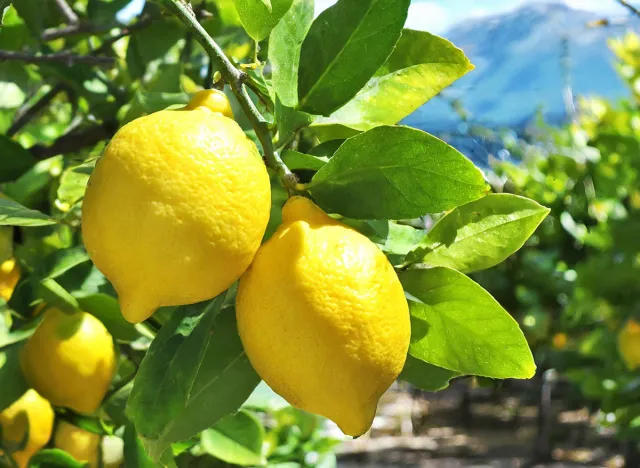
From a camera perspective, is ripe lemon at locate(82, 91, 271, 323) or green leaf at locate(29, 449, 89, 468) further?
green leaf at locate(29, 449, 89, 468)

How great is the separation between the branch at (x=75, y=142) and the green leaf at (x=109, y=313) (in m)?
0.36

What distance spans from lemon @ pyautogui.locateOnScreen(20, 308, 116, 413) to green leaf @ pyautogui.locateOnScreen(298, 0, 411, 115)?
1.11ft

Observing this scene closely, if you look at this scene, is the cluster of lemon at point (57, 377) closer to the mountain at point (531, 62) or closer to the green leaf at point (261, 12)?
the green leaf at point (261, 12)

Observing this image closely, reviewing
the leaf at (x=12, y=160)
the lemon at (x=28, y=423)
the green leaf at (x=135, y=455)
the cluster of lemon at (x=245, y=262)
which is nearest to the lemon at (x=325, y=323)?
the cluster of lemon at (x=245, y=262)

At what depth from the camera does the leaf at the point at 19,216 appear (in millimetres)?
557

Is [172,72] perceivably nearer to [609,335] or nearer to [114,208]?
[114,208]

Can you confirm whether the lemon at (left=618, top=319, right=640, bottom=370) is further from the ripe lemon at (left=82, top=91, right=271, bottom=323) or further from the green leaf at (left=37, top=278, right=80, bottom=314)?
the ripe lemon at (left=82, top=91, right=271, bottom=323)

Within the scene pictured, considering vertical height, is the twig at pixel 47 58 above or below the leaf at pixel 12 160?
above

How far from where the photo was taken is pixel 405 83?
1.99ft

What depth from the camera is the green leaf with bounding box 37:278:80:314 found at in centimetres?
72

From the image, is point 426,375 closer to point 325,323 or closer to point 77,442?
point 325,323

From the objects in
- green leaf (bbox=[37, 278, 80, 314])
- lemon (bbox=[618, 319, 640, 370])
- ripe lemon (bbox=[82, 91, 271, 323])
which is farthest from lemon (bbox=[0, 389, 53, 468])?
lemon (bbox=[618, 319, 640, 370])

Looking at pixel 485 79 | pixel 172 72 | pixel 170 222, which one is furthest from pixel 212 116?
pixel 485 79

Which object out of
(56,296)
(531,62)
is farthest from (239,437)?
(531,62)
